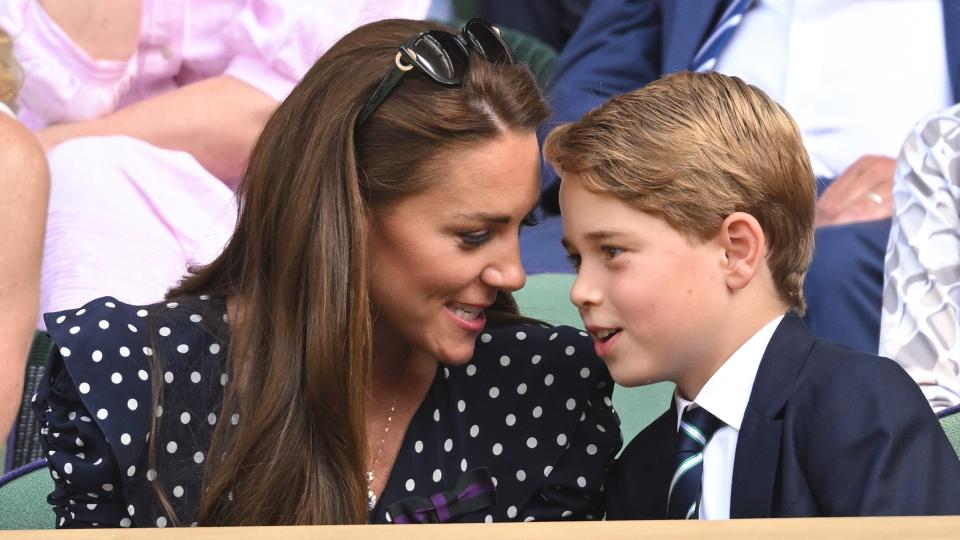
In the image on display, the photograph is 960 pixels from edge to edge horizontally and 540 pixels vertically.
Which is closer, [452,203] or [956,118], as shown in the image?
[452,203]

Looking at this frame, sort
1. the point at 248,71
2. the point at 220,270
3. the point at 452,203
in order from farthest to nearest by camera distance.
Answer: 1. the point at 248,71
2. the point at 220,270
3. the point at 452,203

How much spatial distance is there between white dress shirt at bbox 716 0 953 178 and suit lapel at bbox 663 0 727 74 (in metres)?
0.06

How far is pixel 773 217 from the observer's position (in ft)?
4.69

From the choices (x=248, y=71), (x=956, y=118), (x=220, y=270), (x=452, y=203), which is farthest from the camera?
(x=248, y=71)

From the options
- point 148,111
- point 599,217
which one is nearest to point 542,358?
point 599,217

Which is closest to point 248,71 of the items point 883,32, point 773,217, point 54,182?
point 54,182

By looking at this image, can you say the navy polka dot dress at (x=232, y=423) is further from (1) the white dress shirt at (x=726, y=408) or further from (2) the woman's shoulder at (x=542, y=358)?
(1) the white dress shirt at (x=726, y=408)

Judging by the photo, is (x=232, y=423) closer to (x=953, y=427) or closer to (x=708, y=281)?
(x=708, y=281)

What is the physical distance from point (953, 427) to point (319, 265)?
31.1 inches

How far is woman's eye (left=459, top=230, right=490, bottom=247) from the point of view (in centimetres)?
150

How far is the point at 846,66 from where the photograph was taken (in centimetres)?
274

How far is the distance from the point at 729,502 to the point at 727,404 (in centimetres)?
10

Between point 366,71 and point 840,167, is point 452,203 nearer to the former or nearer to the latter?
point 366,71

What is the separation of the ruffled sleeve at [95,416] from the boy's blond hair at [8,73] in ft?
3.20
